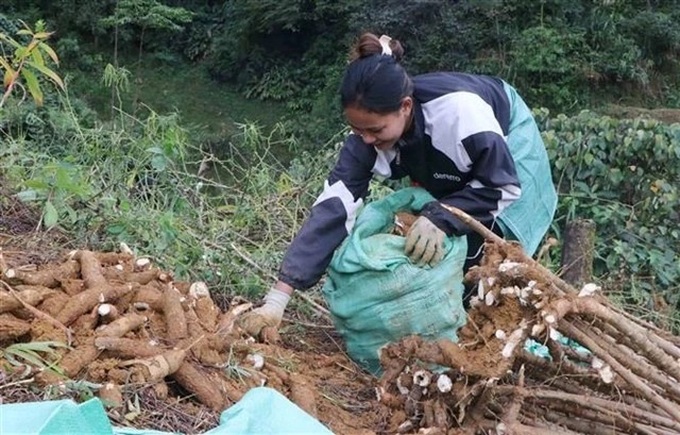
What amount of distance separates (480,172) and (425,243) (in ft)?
0.85

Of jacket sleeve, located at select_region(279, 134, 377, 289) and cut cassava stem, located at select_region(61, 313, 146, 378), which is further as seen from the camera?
jacket sleeve, located at select_region(279, 134, 377, 289)

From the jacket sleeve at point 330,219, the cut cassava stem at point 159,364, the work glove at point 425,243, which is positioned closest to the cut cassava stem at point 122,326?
the cut cassava stem at point 159,364

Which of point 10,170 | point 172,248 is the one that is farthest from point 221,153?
point 172,248

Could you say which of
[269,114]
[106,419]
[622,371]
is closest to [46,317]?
[106,419]

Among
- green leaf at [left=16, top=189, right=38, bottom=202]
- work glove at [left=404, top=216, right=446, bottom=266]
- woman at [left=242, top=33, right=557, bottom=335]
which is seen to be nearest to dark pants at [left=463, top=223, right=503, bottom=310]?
woman at [left=242, top=33, right=557, bottom=335]

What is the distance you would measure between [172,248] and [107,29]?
11665 mm

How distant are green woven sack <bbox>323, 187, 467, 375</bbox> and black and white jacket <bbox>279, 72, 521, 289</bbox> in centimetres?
7

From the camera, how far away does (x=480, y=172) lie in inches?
99.3

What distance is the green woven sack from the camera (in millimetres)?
2449

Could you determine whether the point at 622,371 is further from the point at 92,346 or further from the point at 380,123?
the point at 92,346

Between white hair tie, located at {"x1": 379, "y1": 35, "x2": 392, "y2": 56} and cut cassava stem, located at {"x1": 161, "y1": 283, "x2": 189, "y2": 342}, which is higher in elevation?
white hair tie, located at {"x1": 379, "y1": 35, "x2": 392, "y2": 56}

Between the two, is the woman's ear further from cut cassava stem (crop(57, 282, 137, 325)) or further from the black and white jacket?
cut cassava stem (crop(57, 282, 137, 325))

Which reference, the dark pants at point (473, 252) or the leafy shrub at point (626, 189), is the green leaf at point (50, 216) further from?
the leafy shrub at point (626, 189)

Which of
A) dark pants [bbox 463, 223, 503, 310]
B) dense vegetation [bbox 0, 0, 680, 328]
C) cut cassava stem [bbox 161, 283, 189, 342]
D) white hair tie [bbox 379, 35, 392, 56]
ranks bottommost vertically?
dense vegetation [bbox 0, 0, 680, 328]
